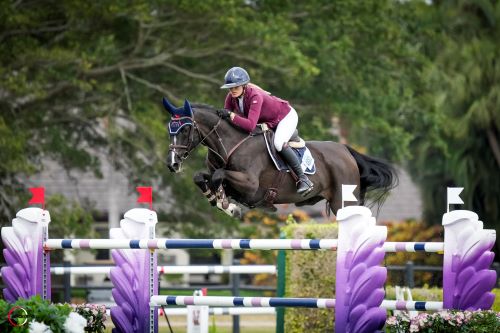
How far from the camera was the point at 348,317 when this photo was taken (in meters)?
6.63

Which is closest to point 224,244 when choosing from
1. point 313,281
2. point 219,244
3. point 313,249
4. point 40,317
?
point 219,244

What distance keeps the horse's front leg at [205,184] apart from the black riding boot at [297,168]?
0.70m

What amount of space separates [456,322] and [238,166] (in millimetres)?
2482

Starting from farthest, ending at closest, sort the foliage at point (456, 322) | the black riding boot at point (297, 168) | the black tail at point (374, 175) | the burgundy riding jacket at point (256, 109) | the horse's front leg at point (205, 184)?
the black tail at point (374, 175) < the black riding boot at point (297, 168) < the burgundy riding jacket at point (256, 109) < the horse's front leg at point (205, 184) < the foliage at point (456, 322)

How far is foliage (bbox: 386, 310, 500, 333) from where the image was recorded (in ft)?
21.4

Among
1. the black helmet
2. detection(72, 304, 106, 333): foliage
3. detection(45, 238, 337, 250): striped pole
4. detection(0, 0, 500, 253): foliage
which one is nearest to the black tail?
the black helmet

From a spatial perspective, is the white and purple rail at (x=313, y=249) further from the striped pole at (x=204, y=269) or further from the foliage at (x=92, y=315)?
the striped pole at (x=204, y=269)

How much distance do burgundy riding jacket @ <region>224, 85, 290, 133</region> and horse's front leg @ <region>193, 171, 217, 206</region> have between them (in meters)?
0.50

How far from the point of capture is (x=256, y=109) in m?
8.33

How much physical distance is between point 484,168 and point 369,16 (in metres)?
4.43

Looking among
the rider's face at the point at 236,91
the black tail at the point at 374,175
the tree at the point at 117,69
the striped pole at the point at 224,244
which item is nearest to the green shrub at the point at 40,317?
the striped pole at the point at 224,244

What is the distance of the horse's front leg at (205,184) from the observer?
26.6ft

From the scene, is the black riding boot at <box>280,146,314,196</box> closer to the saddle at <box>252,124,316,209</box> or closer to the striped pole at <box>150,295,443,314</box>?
the saddle at <box>252,124,316,209</box>

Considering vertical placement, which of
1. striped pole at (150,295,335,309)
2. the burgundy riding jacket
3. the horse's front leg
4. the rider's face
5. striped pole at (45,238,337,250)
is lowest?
striped pole at (150,295,335,309)
